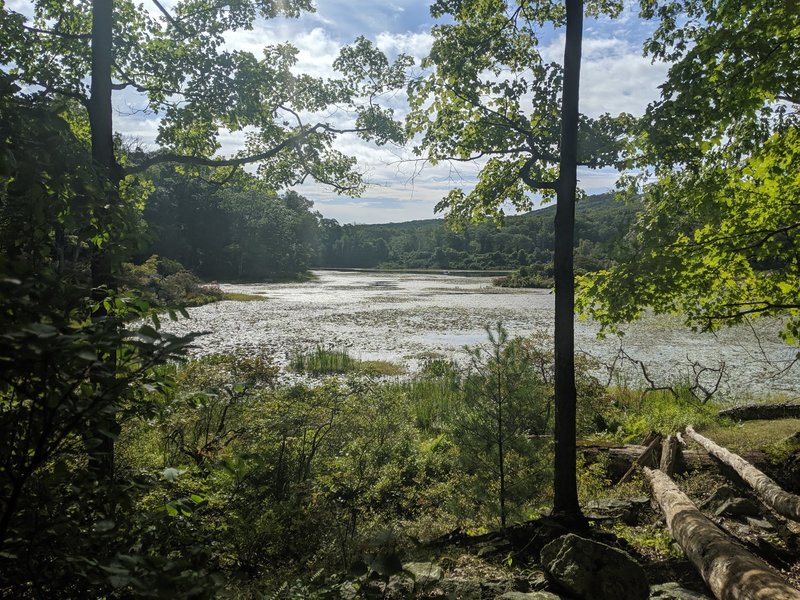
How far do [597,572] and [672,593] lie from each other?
2.08ft

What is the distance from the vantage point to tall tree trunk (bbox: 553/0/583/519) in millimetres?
4977

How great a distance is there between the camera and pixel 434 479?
791 centimetres

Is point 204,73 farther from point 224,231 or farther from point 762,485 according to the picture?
point 224,231

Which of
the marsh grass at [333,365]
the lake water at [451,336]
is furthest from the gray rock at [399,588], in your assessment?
the marsh grass at [333,365]

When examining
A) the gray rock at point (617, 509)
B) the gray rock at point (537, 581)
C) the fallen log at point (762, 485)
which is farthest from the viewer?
the gray rock at point (617, 509)

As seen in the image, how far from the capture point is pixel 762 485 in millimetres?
5527

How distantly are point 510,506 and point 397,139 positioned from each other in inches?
251

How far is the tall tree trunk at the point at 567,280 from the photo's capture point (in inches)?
196

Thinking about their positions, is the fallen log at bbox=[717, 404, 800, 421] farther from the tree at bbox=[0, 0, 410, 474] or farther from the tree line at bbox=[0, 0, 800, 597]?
the tree at bbox=[0, 0, 410, 474]

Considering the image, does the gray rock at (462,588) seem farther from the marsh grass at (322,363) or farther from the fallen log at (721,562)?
the marsh grass at (322,363)

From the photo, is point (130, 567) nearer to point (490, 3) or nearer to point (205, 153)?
point (490, 3)

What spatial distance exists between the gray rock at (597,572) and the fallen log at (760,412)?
26.5ft

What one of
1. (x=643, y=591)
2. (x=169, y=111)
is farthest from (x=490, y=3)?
(x=643, y=591)

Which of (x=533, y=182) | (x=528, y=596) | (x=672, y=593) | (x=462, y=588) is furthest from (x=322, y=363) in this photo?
(x=672, y=593)
